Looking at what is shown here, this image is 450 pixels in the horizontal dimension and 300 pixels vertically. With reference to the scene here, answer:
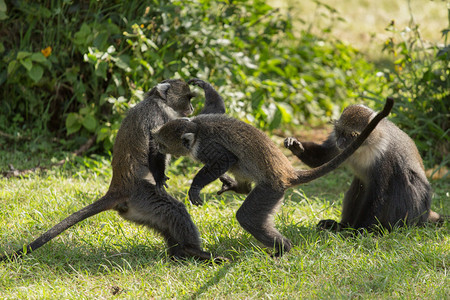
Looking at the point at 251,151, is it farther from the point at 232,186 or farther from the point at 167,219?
the point at 167,219

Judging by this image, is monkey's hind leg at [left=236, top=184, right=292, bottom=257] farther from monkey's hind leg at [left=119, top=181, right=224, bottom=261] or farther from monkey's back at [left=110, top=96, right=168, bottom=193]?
monkey's back at [left=110, top=96, right=168, bottom=193]

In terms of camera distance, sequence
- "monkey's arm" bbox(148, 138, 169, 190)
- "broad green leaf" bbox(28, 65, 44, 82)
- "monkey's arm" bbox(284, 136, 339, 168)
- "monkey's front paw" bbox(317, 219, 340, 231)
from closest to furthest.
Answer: "monkey's arm" bbox(148, 138, 169, 190) → "monkey's front paw" bbox(317, 219, 340, 231) → "monkey's arm" bbox(284, 136, 339, 168) → "broad green leaf" bbox(28, 65, 44, 82)

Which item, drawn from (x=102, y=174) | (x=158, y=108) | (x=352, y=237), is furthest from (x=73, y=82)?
(x=352, y=237)

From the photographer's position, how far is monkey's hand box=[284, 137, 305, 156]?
5.20 metres

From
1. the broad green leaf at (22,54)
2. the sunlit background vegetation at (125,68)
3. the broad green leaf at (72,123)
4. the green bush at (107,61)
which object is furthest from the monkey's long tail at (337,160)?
the broad green leaf at (22,54)

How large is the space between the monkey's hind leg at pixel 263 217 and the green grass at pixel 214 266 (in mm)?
137

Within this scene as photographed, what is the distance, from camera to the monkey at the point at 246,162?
4516 mm

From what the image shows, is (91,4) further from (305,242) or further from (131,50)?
(305,242)

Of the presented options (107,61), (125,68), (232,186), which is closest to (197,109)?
(125,68)

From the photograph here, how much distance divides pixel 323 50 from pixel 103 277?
266 inches

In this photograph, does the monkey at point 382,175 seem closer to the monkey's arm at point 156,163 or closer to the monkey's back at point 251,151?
the monkey's back at point 251,151

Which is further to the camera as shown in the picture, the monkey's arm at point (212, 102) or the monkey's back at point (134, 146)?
the monkey's arm at point (212, 102)

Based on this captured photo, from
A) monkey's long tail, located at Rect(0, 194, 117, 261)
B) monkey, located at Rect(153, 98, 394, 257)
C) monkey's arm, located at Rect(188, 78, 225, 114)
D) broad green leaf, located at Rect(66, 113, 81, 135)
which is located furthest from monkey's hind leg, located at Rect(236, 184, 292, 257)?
broad green leaf, located at Rect(66, 113, 81, 135)

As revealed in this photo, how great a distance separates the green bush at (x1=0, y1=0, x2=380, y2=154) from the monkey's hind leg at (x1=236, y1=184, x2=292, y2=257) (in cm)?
300
